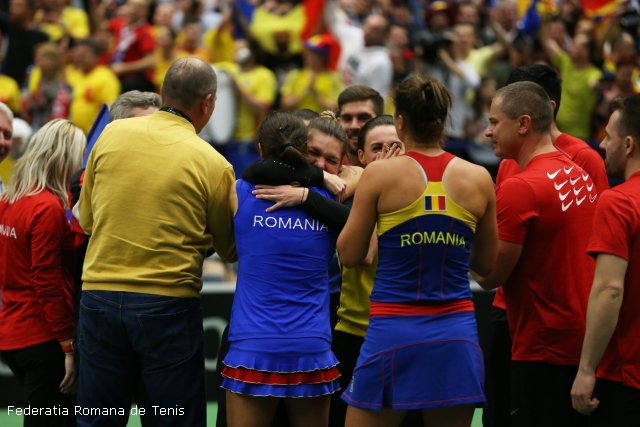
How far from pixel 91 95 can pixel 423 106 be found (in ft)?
23.2

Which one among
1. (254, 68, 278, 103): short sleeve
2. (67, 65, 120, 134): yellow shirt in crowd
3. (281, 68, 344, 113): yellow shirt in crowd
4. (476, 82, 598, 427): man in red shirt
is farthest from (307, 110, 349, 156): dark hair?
(67, 65, 120, 134): yellow shirt in crowd

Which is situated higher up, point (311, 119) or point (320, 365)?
point (311, 119)

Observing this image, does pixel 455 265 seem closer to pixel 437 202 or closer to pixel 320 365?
pixel 437 202

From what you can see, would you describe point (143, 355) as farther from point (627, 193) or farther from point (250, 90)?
point (250, 90)

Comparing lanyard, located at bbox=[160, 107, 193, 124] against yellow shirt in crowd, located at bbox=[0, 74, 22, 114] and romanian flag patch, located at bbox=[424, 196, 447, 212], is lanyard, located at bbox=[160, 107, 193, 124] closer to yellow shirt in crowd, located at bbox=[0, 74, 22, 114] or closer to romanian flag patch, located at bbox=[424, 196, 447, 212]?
romanian flag patch, located at bbox=[424, 196, 447, 212]

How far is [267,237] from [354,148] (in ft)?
5.20

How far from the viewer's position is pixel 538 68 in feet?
17.2

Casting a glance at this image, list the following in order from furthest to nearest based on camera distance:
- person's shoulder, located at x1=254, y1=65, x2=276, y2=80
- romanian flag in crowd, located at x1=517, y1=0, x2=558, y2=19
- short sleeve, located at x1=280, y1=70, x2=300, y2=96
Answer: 1. romanian flag in crowd, located at x1=517, y1=0, x2=558, y2=19
2. person's shoulder, located at x1=254, y1=65, x2=276, y2=80
3. short sleeve, located at x1=280, y1=70, x2=300, y2=96

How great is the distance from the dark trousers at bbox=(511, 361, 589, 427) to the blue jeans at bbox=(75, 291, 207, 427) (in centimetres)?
153

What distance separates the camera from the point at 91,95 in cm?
1024

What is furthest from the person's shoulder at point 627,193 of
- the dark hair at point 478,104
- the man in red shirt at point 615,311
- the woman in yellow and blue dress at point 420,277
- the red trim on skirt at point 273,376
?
the dark hair at point 478,104

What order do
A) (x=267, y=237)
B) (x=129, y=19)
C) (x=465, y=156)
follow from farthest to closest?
(x=129, y=19)
(x=465, y=156)
(x=267, y=237)

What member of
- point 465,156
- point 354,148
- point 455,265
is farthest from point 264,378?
point 465,156

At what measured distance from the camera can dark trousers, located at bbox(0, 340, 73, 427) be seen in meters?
4.96
